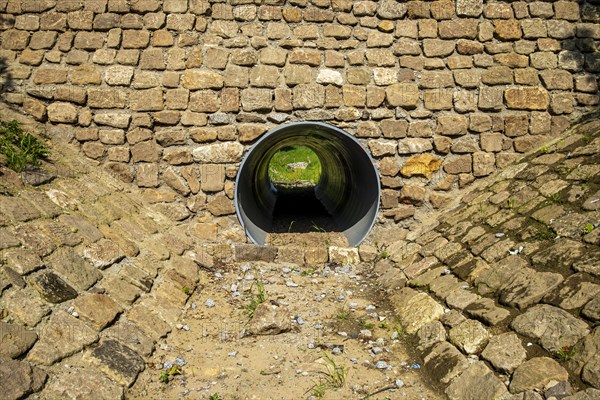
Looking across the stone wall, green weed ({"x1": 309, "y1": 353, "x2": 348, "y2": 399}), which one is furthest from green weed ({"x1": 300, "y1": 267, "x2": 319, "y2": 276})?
green weed ({"x1": 309, "y1": 353, "x2": 348, "y2": 399})

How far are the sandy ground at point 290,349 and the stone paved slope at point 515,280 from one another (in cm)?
27

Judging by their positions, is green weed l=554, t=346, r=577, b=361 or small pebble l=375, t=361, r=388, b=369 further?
small pebble l=375, t=361, r=388, b=369

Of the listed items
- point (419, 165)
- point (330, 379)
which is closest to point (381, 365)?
point (330, 379)

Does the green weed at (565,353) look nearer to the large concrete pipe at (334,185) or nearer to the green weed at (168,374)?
the green weed at (168,374)

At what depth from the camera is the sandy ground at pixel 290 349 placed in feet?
12.8

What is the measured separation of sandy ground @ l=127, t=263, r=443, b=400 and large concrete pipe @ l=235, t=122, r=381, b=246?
3.76 feet

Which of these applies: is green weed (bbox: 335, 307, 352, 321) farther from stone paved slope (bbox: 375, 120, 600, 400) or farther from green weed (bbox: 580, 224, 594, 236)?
green weed (bbox: 580, 224, 594, 236)

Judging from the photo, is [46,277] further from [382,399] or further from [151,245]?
[382,399]

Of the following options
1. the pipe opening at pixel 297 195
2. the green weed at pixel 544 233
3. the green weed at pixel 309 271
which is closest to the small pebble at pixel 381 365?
the green weed at pixel 544 233

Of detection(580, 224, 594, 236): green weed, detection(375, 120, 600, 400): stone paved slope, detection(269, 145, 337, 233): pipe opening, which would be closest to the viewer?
detection(375, 120, 600, 400): stone paved slope

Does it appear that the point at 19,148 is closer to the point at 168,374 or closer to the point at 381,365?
the point at 168,374

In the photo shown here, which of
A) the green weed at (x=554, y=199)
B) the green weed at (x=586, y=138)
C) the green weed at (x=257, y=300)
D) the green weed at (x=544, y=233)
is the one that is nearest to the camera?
the green weed at (x=544, y=233)

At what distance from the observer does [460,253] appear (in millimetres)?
5406

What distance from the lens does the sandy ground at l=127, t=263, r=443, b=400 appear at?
390cm
